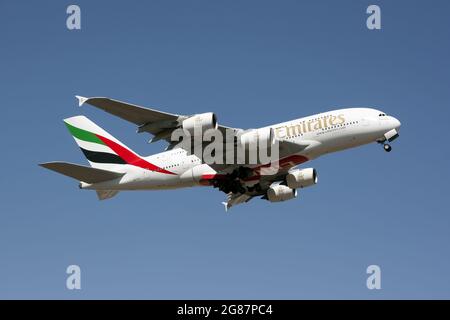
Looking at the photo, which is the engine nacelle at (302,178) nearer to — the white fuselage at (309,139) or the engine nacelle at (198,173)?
the white fuselage at (309,139)

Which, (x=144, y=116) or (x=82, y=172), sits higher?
(x=144, y=116)

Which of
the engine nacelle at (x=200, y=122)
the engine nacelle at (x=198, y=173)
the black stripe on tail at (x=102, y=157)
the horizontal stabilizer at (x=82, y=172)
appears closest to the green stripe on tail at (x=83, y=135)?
the black stripe on tail at (x=102, y=157)

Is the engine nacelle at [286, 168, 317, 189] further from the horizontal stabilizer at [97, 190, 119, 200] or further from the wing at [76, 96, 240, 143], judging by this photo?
the horizontal stabilizer at [97, 190, 119, 200]

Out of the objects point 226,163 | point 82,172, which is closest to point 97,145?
point 82,172

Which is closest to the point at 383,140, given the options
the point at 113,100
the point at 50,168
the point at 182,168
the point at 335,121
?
the point at 335,121

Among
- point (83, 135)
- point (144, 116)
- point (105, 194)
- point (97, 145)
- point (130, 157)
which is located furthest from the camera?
Answer: point (83, 135)

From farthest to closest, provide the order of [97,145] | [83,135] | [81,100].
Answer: [83,135] < [97,145] < [81,100]

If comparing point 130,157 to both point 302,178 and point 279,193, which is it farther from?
point 302,178

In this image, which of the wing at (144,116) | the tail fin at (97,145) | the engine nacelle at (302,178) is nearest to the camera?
the wing at (144,116)

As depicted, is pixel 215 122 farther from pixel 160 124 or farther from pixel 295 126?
pixel 295 126
